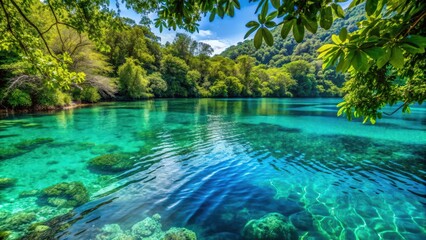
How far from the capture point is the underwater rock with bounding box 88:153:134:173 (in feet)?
24.5

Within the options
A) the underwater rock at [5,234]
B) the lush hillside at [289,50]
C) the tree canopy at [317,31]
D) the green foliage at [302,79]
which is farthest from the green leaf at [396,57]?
the lush hillside at [289,50]

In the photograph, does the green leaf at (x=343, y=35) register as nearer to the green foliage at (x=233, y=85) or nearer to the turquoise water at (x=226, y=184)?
the turquoise water at (x=226, y=184)

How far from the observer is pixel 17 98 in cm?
2016

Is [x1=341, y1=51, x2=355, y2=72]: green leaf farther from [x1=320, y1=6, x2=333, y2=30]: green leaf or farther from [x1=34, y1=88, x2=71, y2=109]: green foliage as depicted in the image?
[x1=34, y1=88, x2=71, y2=109]: green foliage

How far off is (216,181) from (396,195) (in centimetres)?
556

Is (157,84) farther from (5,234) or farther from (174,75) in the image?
(5,234)

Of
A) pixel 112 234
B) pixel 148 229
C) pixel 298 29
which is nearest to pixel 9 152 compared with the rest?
pixel 112 234

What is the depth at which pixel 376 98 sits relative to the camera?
4.00 meters

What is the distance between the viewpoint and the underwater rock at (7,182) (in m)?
5.95

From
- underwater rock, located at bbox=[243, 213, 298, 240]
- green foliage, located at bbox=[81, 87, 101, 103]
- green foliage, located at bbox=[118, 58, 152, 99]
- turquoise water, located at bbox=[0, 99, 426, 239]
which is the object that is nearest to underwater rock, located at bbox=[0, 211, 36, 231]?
turquoise water, located at bbox=[0, 99, 426, 239]

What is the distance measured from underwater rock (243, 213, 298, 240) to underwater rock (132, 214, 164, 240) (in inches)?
73.6

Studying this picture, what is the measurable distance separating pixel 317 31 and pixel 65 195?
23.0 feet

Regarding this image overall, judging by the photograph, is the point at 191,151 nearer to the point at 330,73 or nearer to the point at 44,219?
the point at 44,219

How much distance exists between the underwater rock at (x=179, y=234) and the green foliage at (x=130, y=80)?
44554 mm
